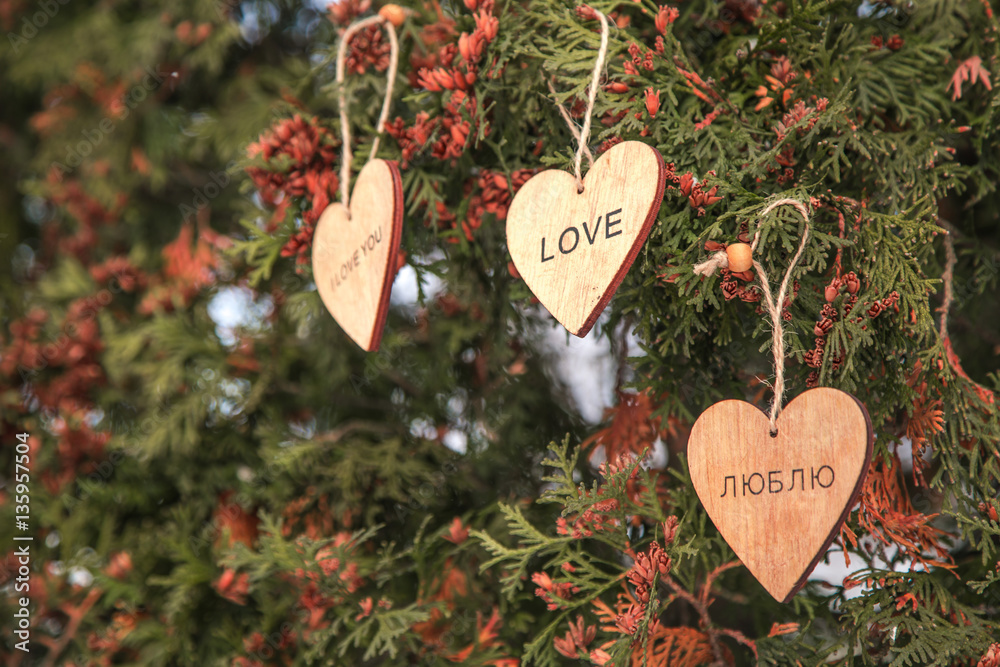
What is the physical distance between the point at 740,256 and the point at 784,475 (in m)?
0.16

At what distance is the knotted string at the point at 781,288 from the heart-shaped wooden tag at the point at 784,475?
0.05 feet

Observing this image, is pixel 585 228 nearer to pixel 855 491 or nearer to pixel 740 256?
pixel 740 256

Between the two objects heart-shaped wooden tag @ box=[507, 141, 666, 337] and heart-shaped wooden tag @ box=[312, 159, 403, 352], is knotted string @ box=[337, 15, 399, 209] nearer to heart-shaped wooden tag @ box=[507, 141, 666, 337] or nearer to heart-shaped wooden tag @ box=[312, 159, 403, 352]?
heart-shaped wooden tag @ box=[312, 159, 403, 352]

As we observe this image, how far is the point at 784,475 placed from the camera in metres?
0.57

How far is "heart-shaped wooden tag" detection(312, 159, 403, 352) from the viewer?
26.8 inches

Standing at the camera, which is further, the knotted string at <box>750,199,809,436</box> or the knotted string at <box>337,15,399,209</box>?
the knotted string at <box>337,15,399,209</box>

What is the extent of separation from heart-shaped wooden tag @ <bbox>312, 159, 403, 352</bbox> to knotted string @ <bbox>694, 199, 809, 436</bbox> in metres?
0.26

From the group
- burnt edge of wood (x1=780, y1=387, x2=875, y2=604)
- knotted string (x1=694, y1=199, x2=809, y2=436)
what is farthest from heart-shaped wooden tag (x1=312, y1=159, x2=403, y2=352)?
burnt edge of wood (x1=780, y1=387, x2=875, y2=604)

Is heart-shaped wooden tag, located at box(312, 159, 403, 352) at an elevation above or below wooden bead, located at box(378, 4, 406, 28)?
below

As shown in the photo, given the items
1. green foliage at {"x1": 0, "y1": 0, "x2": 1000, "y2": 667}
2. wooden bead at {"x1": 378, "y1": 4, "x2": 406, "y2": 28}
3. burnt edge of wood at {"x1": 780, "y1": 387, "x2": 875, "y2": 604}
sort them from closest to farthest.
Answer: burnt edge of wood at {"x1": 780, "y1": 387, "x2": 875, "y2": 604} → green foliage at {"x1": 0, "y1": 0, "x2": 1000, "y2": 667} → wooden bead at {"x1": 378, "y1": 4, "x2": 406, "y2": 28}

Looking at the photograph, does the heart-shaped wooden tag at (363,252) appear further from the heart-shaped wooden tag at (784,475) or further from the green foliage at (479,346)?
the heart-shaped wooden tag at (784,475)

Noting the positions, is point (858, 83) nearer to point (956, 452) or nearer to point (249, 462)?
point (956, 452)

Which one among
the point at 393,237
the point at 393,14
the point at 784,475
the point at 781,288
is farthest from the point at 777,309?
the point at 393,14

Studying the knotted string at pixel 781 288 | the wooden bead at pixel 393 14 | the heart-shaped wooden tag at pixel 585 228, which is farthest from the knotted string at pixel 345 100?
the knotted string at pixel 781 288
